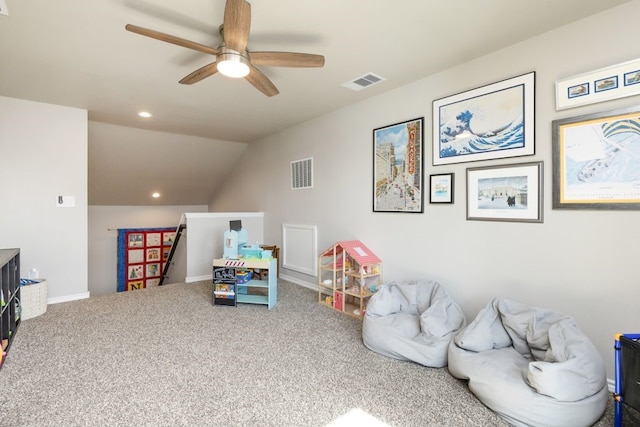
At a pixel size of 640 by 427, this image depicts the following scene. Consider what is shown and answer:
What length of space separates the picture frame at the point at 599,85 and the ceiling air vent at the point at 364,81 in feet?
4.90

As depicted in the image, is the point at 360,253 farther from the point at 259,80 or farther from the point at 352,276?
the point at 259,80

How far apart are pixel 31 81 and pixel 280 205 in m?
3.32

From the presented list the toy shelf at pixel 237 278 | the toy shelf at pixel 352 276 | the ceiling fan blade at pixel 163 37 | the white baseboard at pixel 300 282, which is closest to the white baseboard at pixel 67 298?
the toy shelf at pixel 237 278

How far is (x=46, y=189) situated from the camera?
3.76 meters

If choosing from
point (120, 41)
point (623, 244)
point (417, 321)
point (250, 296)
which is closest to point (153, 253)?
point (250, 296)

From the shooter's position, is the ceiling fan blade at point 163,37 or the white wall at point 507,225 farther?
the white wall at point 507,225

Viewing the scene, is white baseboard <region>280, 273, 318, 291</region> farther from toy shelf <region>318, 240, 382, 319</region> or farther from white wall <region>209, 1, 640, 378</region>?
white wall <region>209, 1, 640, 378</region>

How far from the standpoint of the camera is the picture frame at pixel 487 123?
238 centimetres

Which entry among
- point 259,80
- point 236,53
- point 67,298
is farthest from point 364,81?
point 67,298

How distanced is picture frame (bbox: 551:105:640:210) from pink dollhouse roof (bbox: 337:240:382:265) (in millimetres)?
1751

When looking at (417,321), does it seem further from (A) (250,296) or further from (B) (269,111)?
(B) (269,111)

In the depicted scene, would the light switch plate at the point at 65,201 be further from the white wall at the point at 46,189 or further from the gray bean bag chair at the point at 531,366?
the gray bean bag chair at the point at 531,366

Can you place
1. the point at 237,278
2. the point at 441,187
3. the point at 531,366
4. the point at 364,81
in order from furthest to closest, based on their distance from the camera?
1. the point at 237,278
2. the point at 364,81
3. the point at 441,187
4. the point at 531,366

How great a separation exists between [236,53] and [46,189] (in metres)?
3.37
